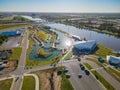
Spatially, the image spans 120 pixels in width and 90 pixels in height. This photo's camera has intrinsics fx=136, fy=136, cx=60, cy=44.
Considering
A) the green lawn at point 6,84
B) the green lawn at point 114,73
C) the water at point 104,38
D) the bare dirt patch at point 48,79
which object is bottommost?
the water at point 104,38

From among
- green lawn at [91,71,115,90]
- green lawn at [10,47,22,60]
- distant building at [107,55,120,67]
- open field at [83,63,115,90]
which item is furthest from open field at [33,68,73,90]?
distant building at [107,55,120,67]

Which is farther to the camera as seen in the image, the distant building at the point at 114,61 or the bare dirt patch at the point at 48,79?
the distant building at the point at 114,61

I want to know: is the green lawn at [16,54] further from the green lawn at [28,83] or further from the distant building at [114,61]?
the distant building at [114,61]

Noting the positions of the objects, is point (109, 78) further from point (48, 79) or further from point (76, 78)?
point (48, 79)

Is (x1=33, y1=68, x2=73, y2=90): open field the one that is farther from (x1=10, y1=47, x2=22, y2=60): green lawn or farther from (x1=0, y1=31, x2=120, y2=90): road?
(x1=10, y1=47, x2=22, y2=60): green lawn

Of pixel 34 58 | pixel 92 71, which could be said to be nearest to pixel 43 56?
pixel 34 58

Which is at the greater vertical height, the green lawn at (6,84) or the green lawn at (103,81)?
the green lawn at (103,81)

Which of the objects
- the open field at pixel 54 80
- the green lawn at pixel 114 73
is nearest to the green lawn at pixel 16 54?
the open field at pixel 54 80

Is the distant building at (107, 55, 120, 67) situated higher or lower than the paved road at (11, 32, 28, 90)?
higher
